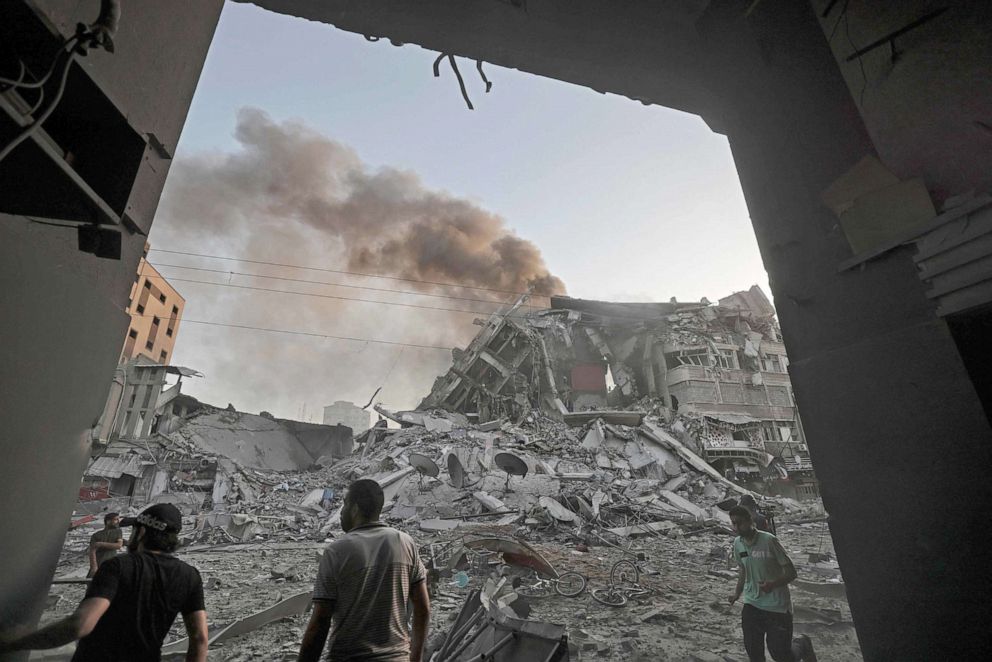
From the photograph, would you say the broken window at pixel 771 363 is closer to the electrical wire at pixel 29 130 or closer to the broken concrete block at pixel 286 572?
the broken concrete block at pixel 286 572

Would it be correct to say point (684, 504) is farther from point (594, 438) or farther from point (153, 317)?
point (153, 317)

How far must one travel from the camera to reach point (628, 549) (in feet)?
31.7

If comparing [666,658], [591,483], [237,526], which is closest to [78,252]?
[666,658]

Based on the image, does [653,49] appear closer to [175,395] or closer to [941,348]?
[941,348]

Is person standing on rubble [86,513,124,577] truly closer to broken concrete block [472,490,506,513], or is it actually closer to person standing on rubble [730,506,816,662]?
person standing on rubble [730,506,816,662]

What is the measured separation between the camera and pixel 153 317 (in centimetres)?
3569

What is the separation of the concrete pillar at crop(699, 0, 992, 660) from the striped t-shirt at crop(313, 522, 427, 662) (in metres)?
2.55

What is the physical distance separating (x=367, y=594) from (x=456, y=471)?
1261cm

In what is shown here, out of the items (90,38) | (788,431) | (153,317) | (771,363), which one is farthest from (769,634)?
(153,317)

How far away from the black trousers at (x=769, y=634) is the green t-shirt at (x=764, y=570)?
0.22ft

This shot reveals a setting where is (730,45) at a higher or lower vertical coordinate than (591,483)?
higher

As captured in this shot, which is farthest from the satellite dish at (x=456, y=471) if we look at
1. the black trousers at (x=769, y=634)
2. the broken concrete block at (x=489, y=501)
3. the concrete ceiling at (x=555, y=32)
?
the concrete ceiling at (x=555, y=32)

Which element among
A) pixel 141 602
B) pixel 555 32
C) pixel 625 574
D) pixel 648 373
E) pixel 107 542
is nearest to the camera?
pixel 141 602

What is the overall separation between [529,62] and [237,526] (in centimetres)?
1285
